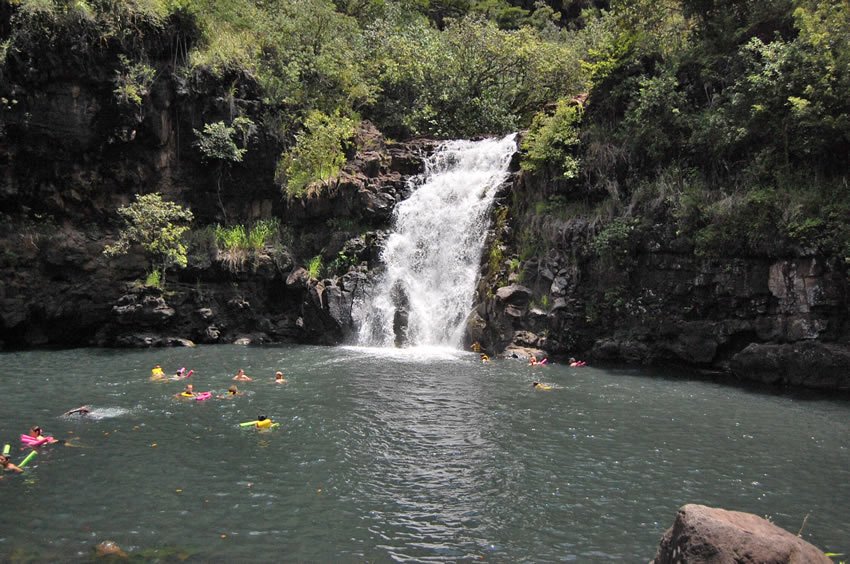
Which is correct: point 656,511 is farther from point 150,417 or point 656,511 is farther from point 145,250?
point 145,250

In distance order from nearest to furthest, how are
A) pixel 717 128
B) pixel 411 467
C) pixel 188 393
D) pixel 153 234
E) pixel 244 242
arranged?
pixel 411 467, pixel 188 393, pixel 717 128, pixel 153 234, pixel 244 242

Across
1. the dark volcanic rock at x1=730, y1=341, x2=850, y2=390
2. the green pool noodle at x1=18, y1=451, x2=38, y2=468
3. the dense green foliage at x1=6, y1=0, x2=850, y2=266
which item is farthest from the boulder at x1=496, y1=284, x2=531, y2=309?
the green pool noodle at x1=18, y1=451, x2=38, y2=468

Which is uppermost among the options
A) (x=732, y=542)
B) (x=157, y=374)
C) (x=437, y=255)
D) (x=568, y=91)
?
(x=568, y=91)

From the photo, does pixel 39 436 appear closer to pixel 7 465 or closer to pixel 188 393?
pixel 7 465

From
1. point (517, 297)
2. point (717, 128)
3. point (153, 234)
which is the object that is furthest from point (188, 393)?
point (717, 128)

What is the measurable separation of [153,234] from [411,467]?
18376mm

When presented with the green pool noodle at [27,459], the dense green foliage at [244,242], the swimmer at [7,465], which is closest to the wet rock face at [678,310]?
the dense green foliage at [244,242]

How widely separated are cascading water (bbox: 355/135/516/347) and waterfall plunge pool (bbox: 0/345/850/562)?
659cm

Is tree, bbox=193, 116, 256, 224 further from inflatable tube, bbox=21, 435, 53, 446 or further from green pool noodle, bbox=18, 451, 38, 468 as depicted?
green pool noodle, bbox=18, 451, 38, 468

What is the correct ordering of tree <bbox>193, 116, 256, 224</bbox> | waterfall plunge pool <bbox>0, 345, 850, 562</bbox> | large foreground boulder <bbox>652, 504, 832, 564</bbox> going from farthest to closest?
tree <bbox>193, 116, 256, 224</bbox> < waterfall plunge pool <bbox>0, 345, 850, 562</bbox> < large foreground boulder <bbox>652, 504, 832, 564</bbox>

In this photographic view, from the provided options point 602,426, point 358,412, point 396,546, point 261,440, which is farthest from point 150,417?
point 602,426

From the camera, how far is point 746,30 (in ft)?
68.6

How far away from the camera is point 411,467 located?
415 inches

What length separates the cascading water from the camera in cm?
2416
